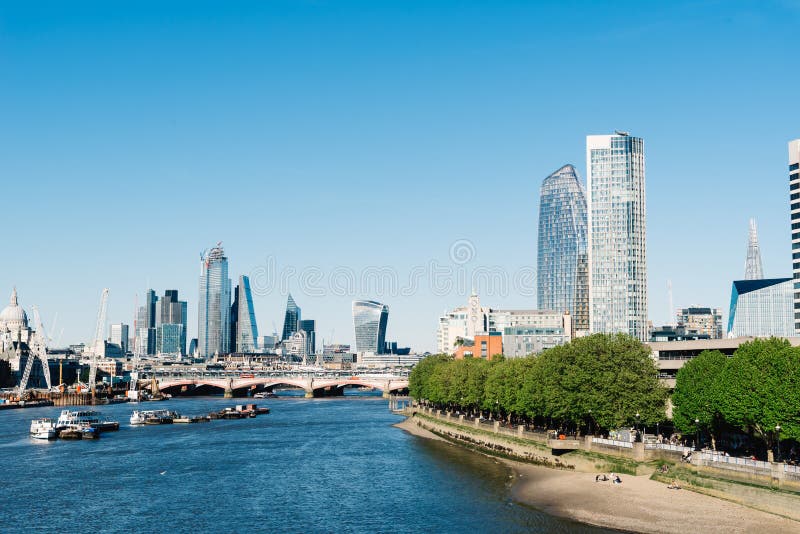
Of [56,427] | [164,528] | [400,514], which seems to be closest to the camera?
[164,528]

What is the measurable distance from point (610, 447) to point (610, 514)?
2359cm

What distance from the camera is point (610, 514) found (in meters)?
A: 78.6

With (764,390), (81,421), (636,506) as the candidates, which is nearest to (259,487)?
(636,506)

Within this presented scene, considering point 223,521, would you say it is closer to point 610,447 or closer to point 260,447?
point 610,447

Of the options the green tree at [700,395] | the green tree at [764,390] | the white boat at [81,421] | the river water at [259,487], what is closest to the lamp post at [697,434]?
the green tree at [700,395]

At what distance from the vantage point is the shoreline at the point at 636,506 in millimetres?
72000

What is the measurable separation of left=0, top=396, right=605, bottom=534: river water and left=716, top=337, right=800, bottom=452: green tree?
20.5m

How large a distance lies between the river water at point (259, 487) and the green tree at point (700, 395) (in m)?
21.2

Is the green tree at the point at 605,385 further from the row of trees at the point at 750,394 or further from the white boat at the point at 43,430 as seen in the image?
the white boat at the point at 43,430

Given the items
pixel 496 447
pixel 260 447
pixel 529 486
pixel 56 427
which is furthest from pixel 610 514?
pixel 56 427

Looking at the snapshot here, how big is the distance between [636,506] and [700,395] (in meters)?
20.0

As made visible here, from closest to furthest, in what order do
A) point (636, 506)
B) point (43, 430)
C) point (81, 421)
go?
point (636, 506) → point (43, 430) → point (81, 421)

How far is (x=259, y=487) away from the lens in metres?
100

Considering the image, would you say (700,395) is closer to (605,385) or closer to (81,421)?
(605,385)
